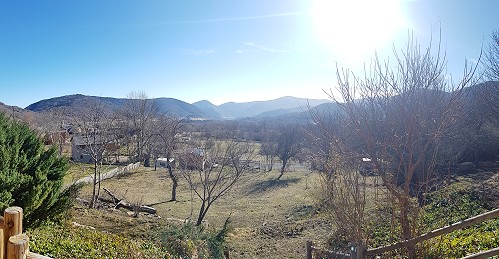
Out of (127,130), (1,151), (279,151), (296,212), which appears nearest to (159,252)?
(1,151)

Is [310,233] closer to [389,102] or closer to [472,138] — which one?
[389,102]

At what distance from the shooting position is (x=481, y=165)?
773 inches

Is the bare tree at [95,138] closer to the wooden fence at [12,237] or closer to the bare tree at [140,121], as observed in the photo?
the bare tree at [140,121]

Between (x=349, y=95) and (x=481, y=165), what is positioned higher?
(x=349, y=95)

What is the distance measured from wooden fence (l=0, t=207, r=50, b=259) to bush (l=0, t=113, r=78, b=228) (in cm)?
391

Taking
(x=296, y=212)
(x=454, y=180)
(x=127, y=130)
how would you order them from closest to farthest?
1. (x=454, y=180)
2. (x=296, y=212)
3. (x=127, y=130)

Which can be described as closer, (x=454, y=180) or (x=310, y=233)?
(x=310, y=233)

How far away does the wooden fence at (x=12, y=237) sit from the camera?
2.29m

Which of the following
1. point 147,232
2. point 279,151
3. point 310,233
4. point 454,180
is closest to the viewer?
point 147,232

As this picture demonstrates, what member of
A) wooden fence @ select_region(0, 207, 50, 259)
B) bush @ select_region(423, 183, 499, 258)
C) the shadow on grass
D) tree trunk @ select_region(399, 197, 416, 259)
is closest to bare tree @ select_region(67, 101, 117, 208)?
the shadow on grass

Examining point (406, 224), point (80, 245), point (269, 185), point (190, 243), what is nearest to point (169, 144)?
point (269, 185)

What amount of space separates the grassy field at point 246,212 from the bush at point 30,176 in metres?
2.85

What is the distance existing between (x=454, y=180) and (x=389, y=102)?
14370 millimetres

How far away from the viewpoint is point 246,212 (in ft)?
55.6
